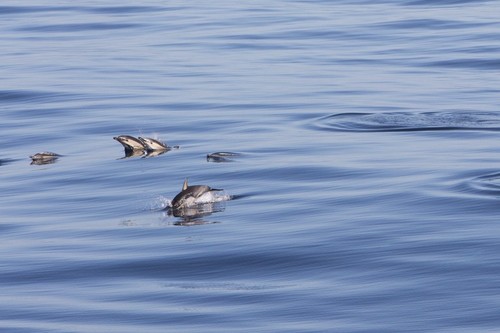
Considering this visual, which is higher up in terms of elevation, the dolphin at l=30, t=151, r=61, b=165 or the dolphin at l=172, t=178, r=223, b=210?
the dolphin at l=30, t=151, r=61, b=165

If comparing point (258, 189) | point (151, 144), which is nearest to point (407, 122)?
point (151, 144)

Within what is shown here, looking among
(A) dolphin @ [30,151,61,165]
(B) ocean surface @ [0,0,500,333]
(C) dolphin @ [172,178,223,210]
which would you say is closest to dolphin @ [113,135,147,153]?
(B) ocean surface @ [0,0,500,333]

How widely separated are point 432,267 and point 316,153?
20.7ft

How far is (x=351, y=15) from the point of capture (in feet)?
131

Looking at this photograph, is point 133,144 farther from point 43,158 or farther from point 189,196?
point 189,196

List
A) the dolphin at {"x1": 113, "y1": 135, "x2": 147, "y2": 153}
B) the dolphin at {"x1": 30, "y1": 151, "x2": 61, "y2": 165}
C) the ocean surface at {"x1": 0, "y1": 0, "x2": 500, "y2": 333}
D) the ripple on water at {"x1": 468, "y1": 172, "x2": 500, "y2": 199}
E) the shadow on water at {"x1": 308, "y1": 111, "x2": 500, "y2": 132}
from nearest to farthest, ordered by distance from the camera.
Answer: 1. the ocean surface at {"x1": 0, "y1": 0, "x2": 500, "y2": 333}
2. the ripple on water at {"x1": 468, "y1": 172, "x2": 500, "y2": 199}
3. the dolphin at {"x1": 30, "y1": 151, "x2": 61, "y2": 165}
4. the dolphin at {"x1": 113, "y1": 135, "x2": 147, "y2": 153}
5. the shadow on water at {"x1": 308, "y1": 111, "x2": 500, "y2": 132}

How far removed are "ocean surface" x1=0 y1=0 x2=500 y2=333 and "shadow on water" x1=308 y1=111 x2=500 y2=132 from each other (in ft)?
0.19

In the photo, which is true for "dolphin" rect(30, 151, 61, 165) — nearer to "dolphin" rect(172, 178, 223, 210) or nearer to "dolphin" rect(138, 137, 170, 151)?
"dolphin" rect(138, 137, 170, 151)

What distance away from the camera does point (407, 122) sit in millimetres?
20156

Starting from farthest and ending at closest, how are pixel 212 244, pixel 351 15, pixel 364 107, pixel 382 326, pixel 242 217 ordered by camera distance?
pixel 351 15 → pixel 364 107 → pixel 242 217 → pixel 212 244 → pixel 382 326

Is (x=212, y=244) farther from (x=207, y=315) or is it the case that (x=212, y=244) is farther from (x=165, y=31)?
(x=165, y=31)

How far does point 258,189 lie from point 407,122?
17.7 ft

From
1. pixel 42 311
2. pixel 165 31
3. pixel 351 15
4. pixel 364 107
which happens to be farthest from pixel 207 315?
pixel 351 15

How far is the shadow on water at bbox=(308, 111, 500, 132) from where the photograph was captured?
19547 millimetres
